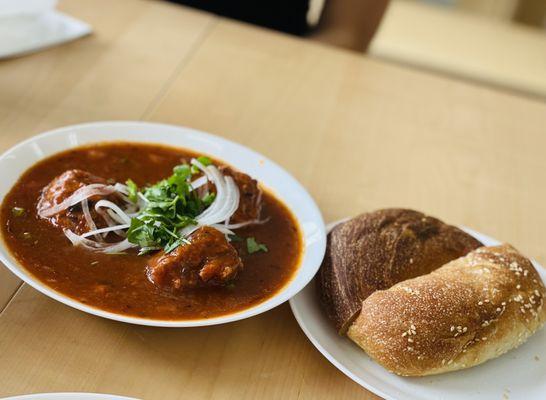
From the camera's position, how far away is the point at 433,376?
1431mm

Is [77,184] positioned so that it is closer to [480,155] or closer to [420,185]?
[420,185]

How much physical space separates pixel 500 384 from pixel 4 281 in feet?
3.44

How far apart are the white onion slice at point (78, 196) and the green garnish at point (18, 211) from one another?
0.03 m

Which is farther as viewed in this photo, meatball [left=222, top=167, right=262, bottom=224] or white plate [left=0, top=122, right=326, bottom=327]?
meatball [left=222, top=167, right=262, bottom=224]

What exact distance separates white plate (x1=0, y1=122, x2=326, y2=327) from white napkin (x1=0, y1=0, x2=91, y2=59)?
2.33 ft

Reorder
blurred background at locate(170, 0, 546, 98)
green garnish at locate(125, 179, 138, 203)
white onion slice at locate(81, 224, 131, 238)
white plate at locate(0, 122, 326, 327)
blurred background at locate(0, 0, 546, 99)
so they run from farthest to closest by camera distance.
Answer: blurred background at locate(170, 0, 546, 98)
blurred background at locate(0, 0, 546, 99)
green garnish at locate(125, 179, 138, 203)
white onion slice at locate(81, 224, 131, 238)
white plate at locate(0, 122, 326, 327)

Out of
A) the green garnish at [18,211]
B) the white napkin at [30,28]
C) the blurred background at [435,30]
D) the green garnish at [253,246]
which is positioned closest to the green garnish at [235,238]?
the green garnish at [253,246]

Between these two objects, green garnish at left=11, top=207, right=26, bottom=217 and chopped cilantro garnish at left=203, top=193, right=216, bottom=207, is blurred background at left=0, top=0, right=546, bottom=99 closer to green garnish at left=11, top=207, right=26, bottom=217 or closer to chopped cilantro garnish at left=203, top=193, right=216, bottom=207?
green garnish at left=11, top=207, right=26, bottom=217

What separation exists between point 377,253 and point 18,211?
2.60 feet

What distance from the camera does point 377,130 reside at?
2418mm

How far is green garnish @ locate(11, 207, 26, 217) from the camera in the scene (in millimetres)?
1483

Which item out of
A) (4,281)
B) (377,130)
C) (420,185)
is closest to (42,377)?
(4,281)

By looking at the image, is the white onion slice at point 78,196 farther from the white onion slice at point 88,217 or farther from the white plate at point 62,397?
the white plate at point 62,397

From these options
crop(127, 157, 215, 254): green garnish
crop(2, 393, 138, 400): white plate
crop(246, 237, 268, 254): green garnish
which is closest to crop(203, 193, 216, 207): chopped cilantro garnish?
crop(127, 157, 215, 254): green garnish
